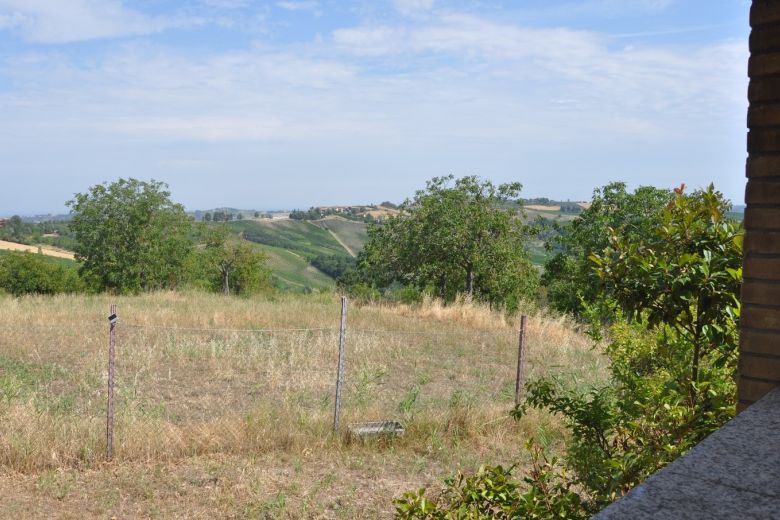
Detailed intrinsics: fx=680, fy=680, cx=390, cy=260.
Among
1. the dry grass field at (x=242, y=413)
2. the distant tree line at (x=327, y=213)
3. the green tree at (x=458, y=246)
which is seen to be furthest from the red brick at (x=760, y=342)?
the distant tree line at (x=327, y=213)

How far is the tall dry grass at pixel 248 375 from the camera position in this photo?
6.52 m

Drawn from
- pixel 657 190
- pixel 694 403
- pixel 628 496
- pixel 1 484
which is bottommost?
pixel 1 484

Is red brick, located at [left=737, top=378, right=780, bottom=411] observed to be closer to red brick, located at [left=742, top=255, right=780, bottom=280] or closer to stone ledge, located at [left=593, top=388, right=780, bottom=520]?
red brick, located at [left=742, top=255, right=780, bottom=280]

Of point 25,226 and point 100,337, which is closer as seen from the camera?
point 100,337

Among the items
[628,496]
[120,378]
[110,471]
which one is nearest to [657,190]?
[120,378]

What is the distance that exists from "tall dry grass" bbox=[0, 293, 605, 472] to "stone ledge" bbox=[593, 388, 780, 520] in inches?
217

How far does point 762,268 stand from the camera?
6.95 feet

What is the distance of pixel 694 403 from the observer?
134 inches

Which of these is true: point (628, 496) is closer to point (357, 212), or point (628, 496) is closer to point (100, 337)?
point (100, 337)

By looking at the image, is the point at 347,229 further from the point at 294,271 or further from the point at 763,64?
the point at 763,64

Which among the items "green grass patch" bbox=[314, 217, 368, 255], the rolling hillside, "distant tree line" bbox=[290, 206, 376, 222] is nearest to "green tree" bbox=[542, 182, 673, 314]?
the rolling hillside

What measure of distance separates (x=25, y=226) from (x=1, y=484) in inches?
3327

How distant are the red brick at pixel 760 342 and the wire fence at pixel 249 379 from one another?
5.31m

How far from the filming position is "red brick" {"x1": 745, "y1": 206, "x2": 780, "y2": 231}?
210 centimetres
